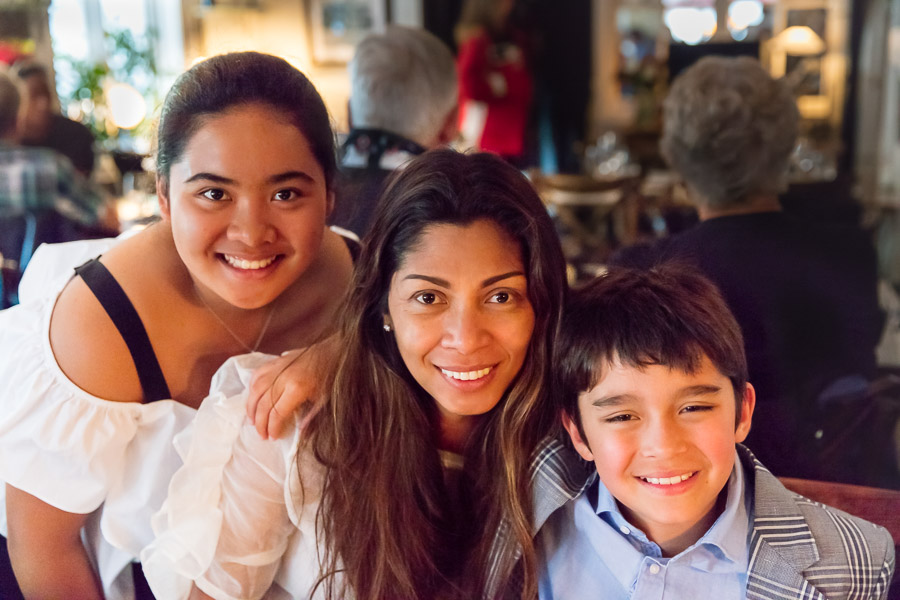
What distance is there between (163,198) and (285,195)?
221mm

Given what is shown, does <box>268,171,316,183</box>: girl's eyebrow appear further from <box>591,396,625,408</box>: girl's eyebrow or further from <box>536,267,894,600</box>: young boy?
<box>591,396,625,408</box>: girl's eyebrow

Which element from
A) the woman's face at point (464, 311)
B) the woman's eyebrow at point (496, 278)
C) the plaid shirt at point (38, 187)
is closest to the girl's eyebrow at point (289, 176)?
the woman's face at point (464, 311)

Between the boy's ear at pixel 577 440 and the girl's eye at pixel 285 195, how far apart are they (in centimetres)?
56

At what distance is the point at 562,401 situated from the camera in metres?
1.24

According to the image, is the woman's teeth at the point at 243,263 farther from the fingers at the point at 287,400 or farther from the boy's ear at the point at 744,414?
the boy's ear at the point at 744,414

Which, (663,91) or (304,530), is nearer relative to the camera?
(304,530)

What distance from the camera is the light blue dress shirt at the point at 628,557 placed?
3.72 feet

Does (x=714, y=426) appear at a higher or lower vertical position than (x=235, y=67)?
lower

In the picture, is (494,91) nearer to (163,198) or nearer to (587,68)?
(587,68)

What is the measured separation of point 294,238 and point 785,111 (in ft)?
4.06

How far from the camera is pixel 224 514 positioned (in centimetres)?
126

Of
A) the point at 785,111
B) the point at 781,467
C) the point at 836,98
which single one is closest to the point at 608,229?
the point at 836,98

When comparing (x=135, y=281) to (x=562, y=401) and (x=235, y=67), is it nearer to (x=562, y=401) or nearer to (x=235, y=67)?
→ (x=235, y=67)

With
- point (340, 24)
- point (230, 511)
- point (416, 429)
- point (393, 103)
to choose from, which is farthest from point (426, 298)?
point (340, 24)
